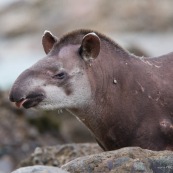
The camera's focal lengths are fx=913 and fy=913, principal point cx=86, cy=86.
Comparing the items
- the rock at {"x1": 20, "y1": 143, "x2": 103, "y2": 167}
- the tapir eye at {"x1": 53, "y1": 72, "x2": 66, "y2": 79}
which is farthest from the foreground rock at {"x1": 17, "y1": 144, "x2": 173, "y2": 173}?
the rock at {"x1": 20, "y1": 143, "x2": 103, "y2": 167}

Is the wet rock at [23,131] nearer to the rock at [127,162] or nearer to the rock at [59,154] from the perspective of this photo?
the rock at [59,154]

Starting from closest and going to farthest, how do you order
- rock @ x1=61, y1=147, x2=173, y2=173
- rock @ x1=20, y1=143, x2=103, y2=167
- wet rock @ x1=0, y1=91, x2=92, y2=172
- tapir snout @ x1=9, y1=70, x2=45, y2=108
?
1. rock @ x1=61, y1=147, x2=173, y2=173
2. tapir snout @ x1=9, y1=70, x2=45, y2=108
3. rock @ x1=20, y1=143, x2=103, y2=167
4. wet rock @ x1=0, y1=91, x2=92, y2=172

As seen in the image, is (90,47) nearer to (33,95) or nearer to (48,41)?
(48,41)

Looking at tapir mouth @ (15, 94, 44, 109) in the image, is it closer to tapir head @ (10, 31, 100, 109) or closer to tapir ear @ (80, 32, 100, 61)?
tapir head @ (10, 31, 100, 109)

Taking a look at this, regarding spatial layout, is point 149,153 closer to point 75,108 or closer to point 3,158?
point 75,108

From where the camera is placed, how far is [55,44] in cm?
1088

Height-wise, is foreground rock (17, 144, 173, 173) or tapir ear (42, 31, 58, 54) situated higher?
tapir ear (42, 31, 58, 54)

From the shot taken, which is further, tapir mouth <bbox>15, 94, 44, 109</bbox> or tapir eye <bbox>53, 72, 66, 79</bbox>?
tapir eye <bbox>53, 72, 66, 79</bbox>

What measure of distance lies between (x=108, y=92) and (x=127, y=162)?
1.53 metres

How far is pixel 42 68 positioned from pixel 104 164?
1429mm

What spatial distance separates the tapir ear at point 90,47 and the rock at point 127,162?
1474mm

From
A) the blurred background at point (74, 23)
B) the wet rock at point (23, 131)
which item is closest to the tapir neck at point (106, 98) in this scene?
the wet rock at point (23, 131)

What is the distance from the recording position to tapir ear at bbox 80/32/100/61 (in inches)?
416

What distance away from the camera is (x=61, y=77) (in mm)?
10430
